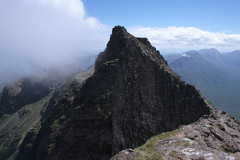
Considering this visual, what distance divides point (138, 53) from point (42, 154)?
8469 centimetres

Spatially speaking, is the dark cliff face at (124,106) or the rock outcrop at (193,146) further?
the dark cliff face at (124,106)

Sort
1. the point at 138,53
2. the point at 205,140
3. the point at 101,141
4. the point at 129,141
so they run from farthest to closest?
the point at 138,53
the point at 101,141
the point at 129,141
the point at 205,140

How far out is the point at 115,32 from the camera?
109125 mm

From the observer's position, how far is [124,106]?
82.7 metres

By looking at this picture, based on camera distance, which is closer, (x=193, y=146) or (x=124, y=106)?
(x=193, y=146)

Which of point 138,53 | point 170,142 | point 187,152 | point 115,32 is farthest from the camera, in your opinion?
point 115,32

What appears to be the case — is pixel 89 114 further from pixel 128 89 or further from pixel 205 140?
pixel 205 140

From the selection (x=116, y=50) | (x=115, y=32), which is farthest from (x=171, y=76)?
(x=115, y=32)

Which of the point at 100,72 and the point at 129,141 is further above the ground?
the point at 100,72

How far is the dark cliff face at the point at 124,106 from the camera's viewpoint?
71.8m

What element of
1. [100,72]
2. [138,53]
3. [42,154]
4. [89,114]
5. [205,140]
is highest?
[138,53]

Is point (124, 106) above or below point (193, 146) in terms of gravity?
below

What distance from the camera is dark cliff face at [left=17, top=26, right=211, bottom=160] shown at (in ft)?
236

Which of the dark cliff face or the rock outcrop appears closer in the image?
the rock outcrop
